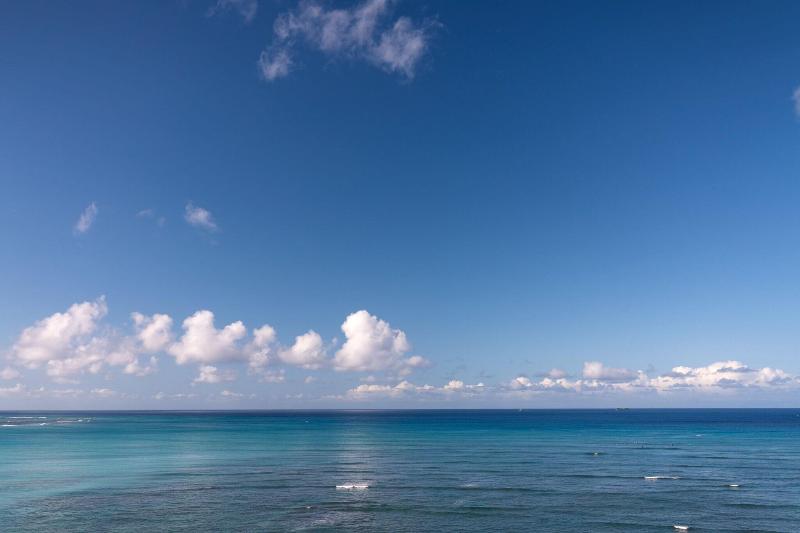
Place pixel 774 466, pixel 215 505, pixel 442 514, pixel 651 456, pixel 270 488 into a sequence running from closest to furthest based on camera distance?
pixel 442 514, pixel 215 505, pixel 270 488, pixel 774 466, pixel 651 456

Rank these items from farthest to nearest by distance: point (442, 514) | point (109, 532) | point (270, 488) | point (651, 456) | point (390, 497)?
1. point (651, 456)
2. point (270, 488)
3. point (390, 497)
4. point (442, 514)
5. point (109, 532)

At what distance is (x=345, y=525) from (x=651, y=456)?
71.6 m

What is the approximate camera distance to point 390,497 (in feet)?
205

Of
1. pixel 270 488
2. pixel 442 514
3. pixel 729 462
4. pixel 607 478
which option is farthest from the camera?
pixel 729 462

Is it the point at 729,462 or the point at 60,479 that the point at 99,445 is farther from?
the point at 729,462

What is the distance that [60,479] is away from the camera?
76.6m

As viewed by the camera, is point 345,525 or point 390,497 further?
point 390,497

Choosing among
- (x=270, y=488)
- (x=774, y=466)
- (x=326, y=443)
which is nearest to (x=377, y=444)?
(x=326, y=443)

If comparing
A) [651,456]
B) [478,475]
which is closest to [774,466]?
[651,456]

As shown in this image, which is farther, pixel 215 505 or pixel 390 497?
pixel 390 497

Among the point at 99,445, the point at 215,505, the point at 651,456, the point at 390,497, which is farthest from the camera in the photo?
the point at 99,445

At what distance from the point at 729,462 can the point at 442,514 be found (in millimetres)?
61595

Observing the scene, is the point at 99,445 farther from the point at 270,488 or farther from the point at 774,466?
the point at 774,466

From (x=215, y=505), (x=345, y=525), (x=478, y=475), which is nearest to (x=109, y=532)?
(x=215, y=505)
